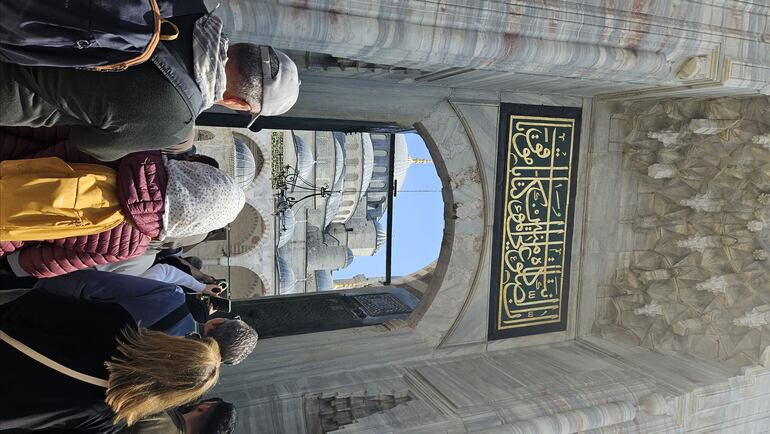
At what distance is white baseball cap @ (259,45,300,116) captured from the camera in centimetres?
157

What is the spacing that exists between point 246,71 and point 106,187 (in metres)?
0.54

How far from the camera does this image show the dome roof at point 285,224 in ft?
39.2

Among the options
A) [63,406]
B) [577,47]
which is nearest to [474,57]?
[577,47]

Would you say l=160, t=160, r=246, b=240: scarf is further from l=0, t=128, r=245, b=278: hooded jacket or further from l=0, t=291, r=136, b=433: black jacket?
Answer: l=0, t=291, r=136, b=433: black jacket

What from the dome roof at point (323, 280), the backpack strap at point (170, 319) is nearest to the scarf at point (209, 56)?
the backpack strap at point (170, 319)

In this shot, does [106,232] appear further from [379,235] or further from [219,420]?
[379,235]

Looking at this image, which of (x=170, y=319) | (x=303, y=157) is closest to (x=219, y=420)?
(x=170, y=319)

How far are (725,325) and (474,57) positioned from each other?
2.51 m

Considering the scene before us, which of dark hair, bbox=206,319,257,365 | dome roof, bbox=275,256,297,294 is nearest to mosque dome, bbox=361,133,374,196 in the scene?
dome roof, bbox=275,256,297,294

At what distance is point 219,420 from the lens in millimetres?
2309

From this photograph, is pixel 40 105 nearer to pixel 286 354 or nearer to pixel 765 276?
pixel 286 354

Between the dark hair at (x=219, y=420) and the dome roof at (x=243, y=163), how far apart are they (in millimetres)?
8480

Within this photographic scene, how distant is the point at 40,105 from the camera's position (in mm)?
1376

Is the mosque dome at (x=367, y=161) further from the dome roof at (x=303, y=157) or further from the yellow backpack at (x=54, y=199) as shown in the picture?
the yellow backpack at (x=54, y=199)
